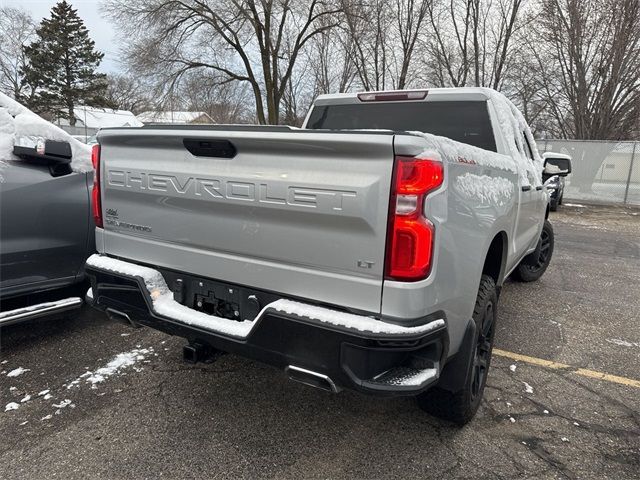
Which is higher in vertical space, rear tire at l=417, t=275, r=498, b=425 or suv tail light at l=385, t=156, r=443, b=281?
suv tail light at l=385, t=156, r=443, b=281

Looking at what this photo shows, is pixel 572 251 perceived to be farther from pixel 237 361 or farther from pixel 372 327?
pixel 372 327

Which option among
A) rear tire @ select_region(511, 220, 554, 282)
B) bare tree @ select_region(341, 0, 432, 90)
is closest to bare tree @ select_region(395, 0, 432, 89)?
bare tree @ select_region(341, 0, 432, 90)

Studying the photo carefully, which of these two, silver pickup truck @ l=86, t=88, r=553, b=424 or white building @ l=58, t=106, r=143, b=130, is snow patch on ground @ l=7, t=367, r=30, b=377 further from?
white building @ l=58, t=106, r=143, b=130

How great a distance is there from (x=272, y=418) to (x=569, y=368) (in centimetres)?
229

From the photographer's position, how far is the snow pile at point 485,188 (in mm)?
2062

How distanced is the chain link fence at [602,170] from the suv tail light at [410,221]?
1818cm

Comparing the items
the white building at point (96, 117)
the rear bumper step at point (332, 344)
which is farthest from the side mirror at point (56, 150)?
the white building at point (96, 117)

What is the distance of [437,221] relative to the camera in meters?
1.84

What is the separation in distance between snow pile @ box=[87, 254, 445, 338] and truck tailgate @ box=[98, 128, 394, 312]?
0.06 metres

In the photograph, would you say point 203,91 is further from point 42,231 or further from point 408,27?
point 42,231

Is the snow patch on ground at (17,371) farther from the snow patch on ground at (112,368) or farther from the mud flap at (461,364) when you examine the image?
the mud flap at (461,364)

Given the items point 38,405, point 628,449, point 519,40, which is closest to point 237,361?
point 38,405

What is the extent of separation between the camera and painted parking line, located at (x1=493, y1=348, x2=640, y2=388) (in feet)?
10.7

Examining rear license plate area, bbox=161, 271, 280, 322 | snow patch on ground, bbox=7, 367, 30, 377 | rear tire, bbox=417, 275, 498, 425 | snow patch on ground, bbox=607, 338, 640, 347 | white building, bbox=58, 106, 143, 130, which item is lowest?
snow patch on ground, bbox=7, 367, 30, 377
